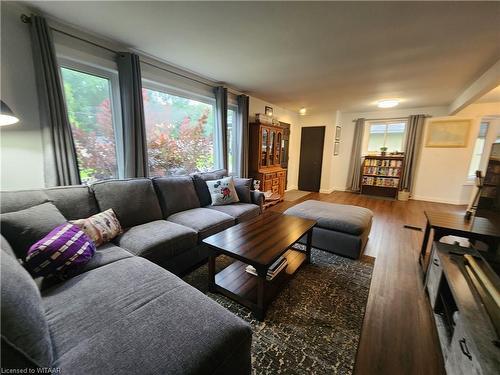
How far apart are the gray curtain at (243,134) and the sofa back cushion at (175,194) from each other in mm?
1503

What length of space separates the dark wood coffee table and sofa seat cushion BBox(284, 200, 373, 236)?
440 millimetres

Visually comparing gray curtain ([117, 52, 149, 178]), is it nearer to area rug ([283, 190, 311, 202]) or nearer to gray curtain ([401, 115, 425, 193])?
area rug ([283, 190, 311, 202])

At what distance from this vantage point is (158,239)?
1.72m

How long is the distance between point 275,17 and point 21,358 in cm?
232

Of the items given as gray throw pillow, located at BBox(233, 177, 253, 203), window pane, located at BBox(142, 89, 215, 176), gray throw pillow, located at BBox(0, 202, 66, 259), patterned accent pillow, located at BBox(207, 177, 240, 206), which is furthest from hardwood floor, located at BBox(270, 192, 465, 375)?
window pane, located at BBox(142, 89, 215, 176)

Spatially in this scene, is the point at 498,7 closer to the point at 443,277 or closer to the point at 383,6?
the point at 383,6

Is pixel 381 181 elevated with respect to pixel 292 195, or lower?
elevated

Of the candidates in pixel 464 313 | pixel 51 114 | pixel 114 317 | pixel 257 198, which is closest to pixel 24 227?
pixel 114 317

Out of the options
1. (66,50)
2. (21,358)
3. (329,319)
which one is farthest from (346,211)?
(66,50)

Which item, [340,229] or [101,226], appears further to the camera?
[340,229]

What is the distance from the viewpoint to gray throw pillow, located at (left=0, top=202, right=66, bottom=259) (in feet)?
3.90

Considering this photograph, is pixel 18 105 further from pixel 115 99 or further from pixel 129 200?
pixel 129 200

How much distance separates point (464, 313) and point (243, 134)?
140 inches

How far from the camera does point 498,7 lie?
1478 mm
